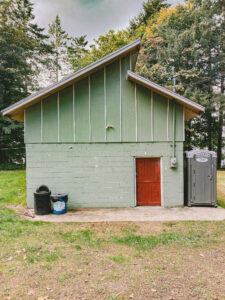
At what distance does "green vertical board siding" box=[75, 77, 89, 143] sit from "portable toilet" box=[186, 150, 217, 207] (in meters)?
4.38

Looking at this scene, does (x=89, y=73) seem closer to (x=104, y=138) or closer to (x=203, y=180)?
(x=104, y=138)

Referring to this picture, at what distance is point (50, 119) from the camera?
7.86 m

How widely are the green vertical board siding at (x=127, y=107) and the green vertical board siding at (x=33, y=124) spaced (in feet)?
11.0

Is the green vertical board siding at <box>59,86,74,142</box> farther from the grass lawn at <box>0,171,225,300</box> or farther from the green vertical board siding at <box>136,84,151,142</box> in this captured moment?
the grass lawn at <box>0,171,225,300</box>

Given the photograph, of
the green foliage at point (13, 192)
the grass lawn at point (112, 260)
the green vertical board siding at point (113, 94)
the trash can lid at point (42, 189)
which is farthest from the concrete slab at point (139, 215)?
the green vertical board siding at point (113, 94)

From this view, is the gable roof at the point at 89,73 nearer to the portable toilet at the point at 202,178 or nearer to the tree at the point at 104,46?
the portable toilet at the point at 202,178

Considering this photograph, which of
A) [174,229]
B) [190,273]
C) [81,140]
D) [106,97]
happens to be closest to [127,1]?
[106,97]

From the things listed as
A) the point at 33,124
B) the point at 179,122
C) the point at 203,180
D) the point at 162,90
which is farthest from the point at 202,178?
the point at 33,124

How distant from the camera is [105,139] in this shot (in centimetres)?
795

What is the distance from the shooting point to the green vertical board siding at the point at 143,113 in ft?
25.8

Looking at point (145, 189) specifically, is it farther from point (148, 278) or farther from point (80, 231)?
point (148, 278)

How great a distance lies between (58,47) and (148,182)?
2406 cm

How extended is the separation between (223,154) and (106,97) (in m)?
20.6

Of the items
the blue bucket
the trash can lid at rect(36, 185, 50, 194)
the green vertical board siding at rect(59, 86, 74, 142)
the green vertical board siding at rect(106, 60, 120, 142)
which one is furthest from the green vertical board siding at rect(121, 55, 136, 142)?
the trash can lid at rect(36, 185, 50, 194)
